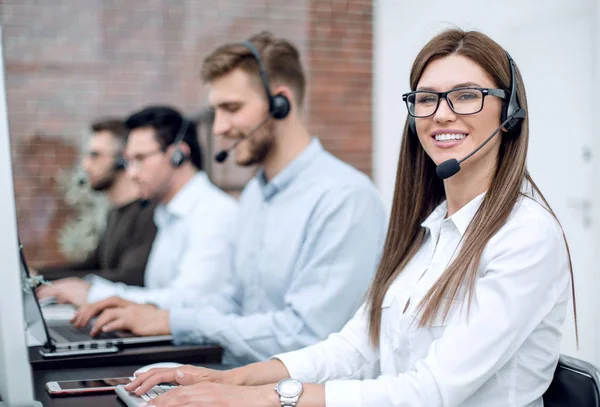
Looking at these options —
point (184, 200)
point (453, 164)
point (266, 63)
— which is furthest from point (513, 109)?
point (184, 200)

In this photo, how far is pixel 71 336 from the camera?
1807 millimetres

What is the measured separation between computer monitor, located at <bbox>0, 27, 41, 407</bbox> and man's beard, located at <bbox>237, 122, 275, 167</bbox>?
4.00ft

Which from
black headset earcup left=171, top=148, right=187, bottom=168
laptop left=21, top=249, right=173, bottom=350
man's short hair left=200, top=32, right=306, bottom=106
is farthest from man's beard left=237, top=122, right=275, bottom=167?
black headset earcup left=171, top=148, right=187, bottom=168

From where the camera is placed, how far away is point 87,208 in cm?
482

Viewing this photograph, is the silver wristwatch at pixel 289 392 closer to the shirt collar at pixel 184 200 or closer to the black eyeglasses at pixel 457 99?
the black eyeglasses at pixel 457 99

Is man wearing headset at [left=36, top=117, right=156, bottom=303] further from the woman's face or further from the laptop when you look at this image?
the woman's face

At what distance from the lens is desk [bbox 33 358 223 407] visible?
1.30m

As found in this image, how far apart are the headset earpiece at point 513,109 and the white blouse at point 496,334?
0.14 meters

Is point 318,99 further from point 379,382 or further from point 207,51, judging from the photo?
point 379,382

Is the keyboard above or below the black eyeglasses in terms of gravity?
below

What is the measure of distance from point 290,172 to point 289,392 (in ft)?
3.46

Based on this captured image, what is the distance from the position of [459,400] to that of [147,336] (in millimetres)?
917

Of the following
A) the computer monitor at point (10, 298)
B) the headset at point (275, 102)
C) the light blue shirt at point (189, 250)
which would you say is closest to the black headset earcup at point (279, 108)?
the headset at point (275, 102)

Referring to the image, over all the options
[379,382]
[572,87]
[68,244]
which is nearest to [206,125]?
[68,244]
